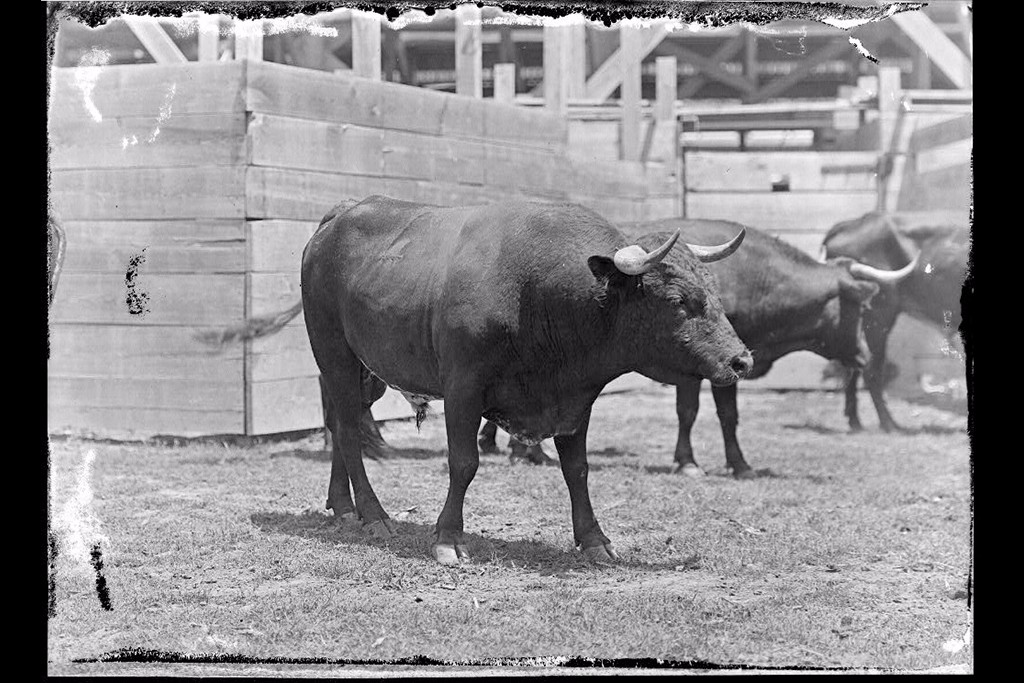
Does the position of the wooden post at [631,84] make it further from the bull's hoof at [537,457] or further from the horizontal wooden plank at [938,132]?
the bull's hoof at [537,457]

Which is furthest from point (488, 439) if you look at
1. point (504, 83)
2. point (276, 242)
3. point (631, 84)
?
point (631, 84)

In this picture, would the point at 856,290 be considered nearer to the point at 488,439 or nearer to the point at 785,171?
the point at 488,439

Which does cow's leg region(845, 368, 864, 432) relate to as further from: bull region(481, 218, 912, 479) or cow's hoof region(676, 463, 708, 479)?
cow's hoof region(676, 463, 708, 479)

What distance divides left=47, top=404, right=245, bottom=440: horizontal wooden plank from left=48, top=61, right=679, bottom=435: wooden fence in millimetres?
10

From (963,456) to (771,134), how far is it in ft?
18.2

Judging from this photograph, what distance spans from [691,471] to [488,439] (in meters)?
1.58

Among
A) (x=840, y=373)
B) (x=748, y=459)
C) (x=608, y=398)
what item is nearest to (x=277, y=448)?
(x=748, y=459)

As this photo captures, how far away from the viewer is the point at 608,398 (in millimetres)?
13180

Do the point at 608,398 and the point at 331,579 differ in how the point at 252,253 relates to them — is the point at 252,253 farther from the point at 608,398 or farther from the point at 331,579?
the point at 608,398

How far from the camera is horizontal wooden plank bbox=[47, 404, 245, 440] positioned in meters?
8.91

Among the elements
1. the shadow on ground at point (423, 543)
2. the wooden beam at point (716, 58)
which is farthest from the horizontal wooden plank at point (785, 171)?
the shadow on ground at point (423, 543)

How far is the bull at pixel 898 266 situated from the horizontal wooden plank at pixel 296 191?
5.36m

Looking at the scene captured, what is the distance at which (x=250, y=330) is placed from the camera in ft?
29.6

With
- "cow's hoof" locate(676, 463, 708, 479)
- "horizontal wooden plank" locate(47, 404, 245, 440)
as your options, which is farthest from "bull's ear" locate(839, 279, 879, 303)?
"horizontal wooden plank" locate(47, 404, 245, 440)
